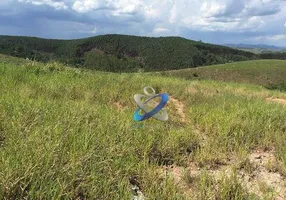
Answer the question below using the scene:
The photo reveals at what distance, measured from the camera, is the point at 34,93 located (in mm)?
6398

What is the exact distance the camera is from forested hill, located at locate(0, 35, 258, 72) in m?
156

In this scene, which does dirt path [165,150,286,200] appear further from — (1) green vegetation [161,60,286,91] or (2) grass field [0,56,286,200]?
(1) green vegetation [161,60,286,91]

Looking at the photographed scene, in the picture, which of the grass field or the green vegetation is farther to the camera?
the green vegetation

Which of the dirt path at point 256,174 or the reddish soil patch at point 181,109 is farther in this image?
the reddish soil patch at point 181,109

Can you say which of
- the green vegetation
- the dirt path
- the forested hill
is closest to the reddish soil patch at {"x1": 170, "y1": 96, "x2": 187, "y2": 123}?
the dirt path

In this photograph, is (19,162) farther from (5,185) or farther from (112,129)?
(112,129)

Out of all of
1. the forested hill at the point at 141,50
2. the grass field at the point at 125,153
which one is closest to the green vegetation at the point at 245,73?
the forested hill at the point at 141,50

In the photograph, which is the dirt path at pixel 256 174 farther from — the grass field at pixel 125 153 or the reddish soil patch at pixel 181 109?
the reddish soil patch at pixel 181 109

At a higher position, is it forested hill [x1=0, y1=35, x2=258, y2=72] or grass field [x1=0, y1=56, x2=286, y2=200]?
grass field [x1=0, y1=56, x2=286, y2=200]

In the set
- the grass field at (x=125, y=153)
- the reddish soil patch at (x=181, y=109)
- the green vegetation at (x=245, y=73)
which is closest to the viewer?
the grass field at (x=125, y=153)

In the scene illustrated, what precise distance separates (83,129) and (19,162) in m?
1.33

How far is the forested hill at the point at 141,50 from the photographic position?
156 metres

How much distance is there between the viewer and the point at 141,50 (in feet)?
589

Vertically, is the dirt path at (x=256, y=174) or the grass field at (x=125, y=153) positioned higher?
the grass field at (x=125, y=153)
